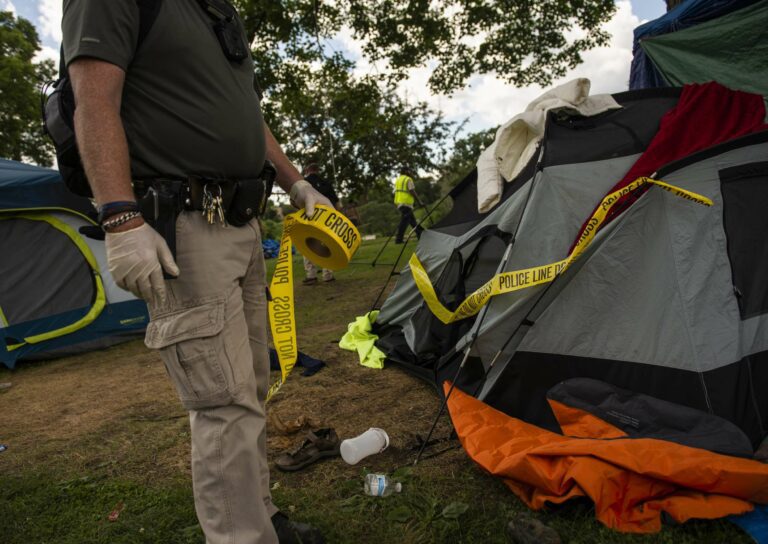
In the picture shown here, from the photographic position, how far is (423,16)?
8.26 meters

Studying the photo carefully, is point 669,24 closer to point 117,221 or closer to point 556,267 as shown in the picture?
point 556,267

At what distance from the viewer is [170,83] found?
1.42m

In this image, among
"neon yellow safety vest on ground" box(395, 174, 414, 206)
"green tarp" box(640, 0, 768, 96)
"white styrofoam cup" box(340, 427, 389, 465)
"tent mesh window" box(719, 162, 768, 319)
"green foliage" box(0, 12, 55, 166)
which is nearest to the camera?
"tent mesh window" box(719, 162, 768, 319)

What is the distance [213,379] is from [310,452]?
125 cm

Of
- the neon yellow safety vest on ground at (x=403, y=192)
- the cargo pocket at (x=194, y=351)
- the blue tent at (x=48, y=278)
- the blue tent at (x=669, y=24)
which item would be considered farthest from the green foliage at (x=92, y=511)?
the neon yellow safety vest on ground at (x=403, y=192)

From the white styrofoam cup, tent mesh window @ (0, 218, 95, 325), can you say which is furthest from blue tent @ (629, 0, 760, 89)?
tent mesh window @ (0, 218, 95, 325)

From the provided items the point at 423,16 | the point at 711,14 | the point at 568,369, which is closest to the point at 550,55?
the point at 423,16

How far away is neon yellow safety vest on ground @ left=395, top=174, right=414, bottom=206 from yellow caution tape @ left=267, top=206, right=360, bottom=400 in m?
9.46

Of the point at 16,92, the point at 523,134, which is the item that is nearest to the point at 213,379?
the point at 523,134

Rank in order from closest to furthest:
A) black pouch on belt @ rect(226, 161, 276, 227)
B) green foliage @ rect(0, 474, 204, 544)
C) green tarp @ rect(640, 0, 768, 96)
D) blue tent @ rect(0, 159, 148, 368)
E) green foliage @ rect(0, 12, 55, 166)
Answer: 1. black pouch on belt @ rect(226, 161, 276, 227)
2. green foliage @ rect(0, 474, 204, 544)
3. green tarp @ rect(640, 0, 768, 96)
4. blue tent @ rect(0, 159, 148, 368)
5. green foliage @ rect(0, 12, 55, 166)

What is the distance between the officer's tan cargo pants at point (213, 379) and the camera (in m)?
1.40

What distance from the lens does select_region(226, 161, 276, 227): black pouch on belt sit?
61.9 inches

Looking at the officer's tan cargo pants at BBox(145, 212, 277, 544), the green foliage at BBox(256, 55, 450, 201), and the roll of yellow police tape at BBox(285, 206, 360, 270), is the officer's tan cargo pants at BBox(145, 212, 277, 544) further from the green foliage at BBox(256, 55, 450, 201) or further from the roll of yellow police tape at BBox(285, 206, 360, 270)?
the green foliage at BBox(256, 55, 450, 201)

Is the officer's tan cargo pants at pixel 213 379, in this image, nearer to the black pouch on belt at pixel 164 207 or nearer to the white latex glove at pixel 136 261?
the black pouch on belt at pixel 164 207
